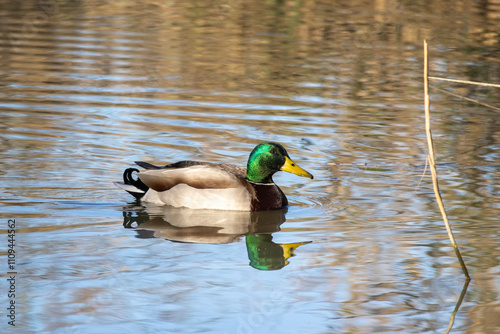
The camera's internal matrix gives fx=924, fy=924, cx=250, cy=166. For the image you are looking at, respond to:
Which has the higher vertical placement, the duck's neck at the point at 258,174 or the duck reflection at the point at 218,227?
the duck's neck at the point at 258,174

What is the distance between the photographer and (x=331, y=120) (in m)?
12.6

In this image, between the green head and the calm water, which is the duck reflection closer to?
the calm water

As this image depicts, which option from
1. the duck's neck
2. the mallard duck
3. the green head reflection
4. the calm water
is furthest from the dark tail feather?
the green head reflection

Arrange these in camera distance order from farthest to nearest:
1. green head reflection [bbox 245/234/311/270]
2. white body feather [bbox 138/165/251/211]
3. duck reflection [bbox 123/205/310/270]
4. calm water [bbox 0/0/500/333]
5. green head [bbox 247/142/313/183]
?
green head [bbox 247/142/313/183]
white body feather [bbox 138/165/251/211]
duck reflection [bbox 123/205/310/270]
green head reflection [bbox 245/234/311/270]
calm water [bbox 0/0/500/333]

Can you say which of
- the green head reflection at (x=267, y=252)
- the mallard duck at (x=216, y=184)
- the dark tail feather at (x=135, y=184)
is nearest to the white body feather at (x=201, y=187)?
the mallard duck at (x=216, y=184)

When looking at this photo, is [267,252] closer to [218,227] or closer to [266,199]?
[218,227]

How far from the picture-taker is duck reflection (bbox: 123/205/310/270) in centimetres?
739

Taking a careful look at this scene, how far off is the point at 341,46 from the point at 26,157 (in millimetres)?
10821

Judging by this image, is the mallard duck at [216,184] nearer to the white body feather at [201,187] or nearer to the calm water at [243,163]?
the white body feather at [201,187]

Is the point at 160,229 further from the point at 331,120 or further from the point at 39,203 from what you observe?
the point at 331,120

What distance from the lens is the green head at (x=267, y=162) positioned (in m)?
8.84

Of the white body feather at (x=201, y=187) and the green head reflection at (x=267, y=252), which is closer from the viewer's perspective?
the green head reflection at (x=267, y=252)

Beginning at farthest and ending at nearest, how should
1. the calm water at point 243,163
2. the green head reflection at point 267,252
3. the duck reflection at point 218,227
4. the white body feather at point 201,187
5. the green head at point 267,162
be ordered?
the green head at point 267,162
the white body feather at point 201,187
the duck reflection at point 218,227
the green head reflection at point 267,252
the calm water at point 243,163

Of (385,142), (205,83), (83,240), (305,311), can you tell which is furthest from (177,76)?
(305,311)
